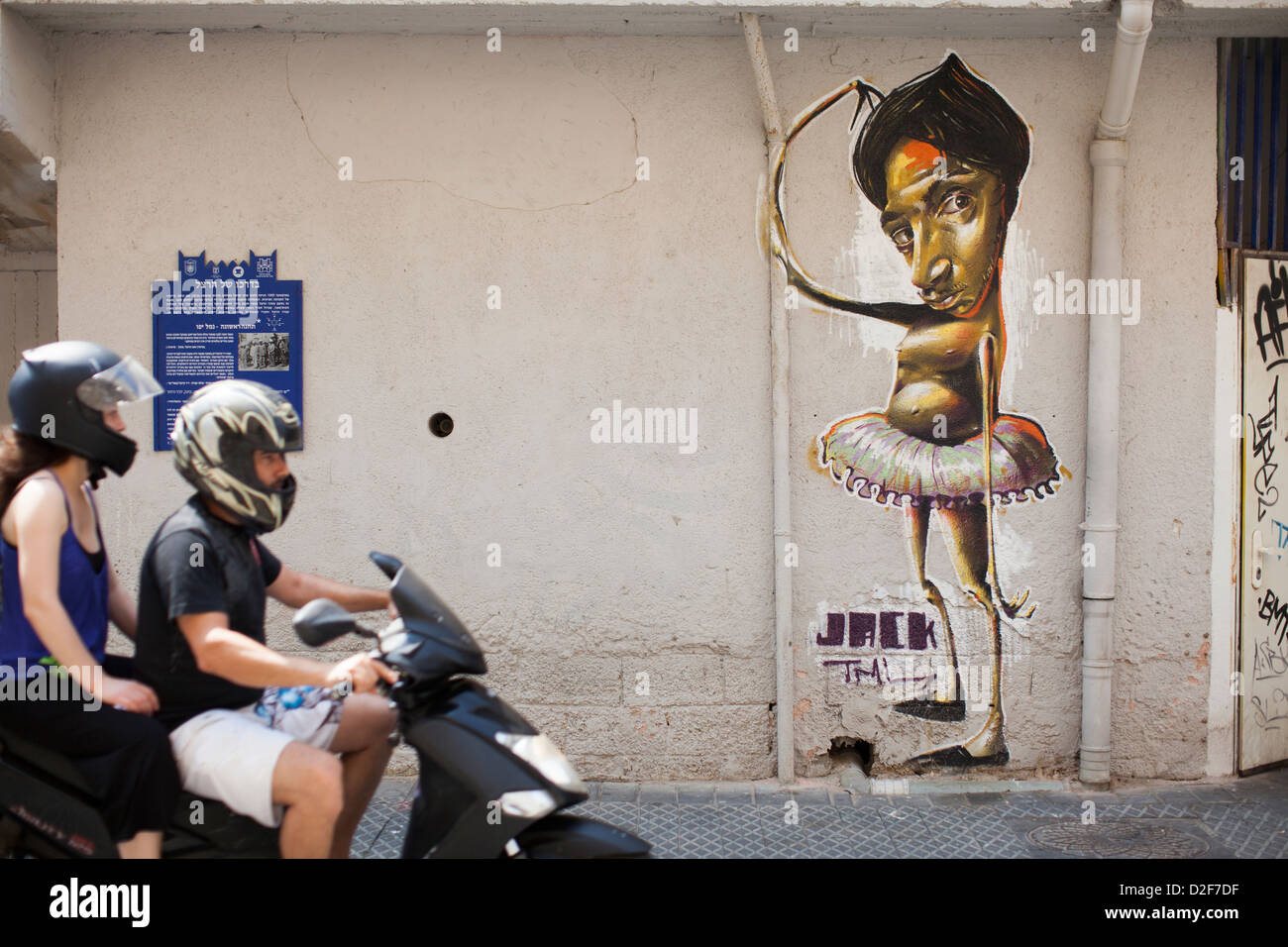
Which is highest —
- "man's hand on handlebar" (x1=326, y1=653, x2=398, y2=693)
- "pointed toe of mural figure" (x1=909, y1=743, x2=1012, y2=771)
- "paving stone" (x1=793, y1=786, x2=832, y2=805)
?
"man's hand on handlebar" (x1=326, y1=653, x2=398, y2=693)

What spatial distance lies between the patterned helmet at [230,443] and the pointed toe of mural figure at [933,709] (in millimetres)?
3276

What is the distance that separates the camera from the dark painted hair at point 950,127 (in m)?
4.70

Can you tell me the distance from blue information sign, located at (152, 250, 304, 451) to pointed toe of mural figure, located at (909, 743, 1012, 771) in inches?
138

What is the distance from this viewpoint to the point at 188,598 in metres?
2.46

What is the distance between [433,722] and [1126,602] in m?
3.64

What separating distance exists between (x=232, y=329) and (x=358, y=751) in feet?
8.91

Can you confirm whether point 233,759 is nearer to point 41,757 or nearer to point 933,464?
point 41,757

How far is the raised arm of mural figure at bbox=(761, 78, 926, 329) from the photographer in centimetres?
470

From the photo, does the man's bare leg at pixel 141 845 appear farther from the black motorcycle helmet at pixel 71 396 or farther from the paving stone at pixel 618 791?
the paving stone at pixel 618 791

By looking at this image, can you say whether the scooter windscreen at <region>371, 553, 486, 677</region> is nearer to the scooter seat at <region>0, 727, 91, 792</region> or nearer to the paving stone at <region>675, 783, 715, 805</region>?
the scooter seat at <region>0, 727, 91, 792</region>

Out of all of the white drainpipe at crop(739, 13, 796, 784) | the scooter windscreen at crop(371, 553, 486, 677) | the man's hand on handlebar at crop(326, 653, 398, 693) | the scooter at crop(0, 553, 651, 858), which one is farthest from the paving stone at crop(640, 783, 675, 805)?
the man's hand on handlebar at crop(326, 653, 398, 693)

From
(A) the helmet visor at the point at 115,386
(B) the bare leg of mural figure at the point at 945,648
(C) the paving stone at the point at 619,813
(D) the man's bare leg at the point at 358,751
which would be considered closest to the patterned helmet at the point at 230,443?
(A) the helmet visor at the point at 115,386
